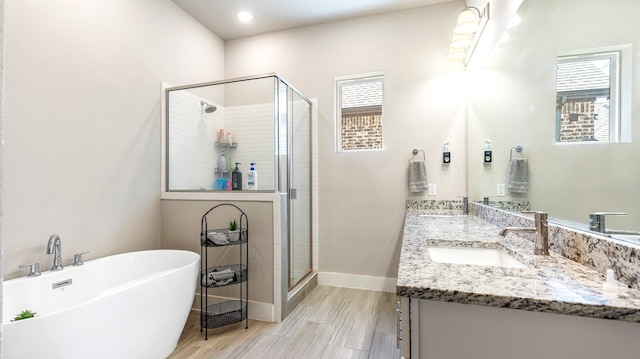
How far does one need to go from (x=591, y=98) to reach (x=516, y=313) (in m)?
0.92

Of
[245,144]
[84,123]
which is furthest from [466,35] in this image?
[84,123]

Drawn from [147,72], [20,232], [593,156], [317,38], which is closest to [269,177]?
[147,72]

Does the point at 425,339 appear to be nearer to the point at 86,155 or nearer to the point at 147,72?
the point at 86,155

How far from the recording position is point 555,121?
132 centimetres

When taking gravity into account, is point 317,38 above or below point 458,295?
above

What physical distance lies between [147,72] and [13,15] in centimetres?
92

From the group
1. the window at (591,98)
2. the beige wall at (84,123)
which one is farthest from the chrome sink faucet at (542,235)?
the beige wall at (84,123)

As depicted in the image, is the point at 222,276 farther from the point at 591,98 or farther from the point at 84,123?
the point at 591,98

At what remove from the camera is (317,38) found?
3.24m

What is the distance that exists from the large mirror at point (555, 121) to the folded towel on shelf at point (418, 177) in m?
0.60

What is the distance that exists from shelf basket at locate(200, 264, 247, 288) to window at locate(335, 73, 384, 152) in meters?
1.64

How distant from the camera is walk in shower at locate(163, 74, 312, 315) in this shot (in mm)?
2566

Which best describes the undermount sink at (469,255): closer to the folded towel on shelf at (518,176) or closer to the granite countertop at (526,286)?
the granite countertop at (526,286)

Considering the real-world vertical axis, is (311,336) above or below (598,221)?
below
